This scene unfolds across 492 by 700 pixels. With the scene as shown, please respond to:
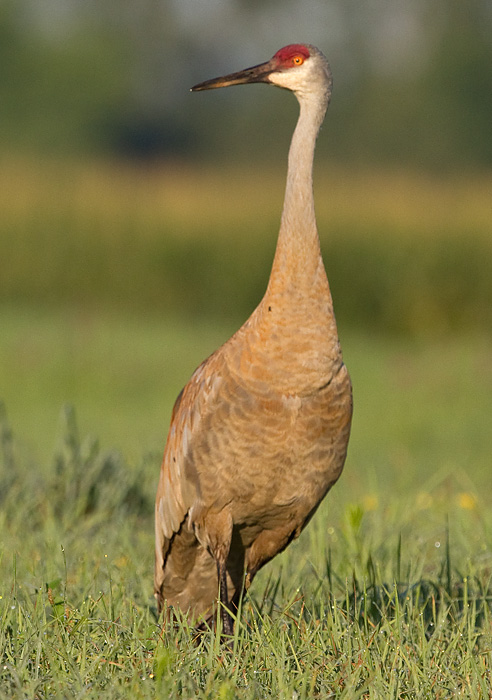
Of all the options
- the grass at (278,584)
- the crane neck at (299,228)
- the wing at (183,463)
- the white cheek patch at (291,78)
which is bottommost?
the grass at (278,584)

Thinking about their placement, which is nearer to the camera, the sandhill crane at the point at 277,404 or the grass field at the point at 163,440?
the grass field at the point at 163,440

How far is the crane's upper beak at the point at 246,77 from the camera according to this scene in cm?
373

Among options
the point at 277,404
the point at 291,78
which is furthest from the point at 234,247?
the point at 277,404

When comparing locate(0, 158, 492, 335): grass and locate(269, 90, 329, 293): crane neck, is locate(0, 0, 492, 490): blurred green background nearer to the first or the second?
locate(0, 158, 492, 335): grass

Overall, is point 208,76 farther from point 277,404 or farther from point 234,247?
point 277,404

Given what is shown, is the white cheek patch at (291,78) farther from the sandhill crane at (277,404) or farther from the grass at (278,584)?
the grass at (278,584)

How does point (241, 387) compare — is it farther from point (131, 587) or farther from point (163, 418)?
point (163, 418)

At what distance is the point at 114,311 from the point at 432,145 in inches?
504

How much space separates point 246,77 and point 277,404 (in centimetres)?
122

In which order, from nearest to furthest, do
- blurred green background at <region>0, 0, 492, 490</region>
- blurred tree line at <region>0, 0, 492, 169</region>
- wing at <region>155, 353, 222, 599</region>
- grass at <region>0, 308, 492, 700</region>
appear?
grass at <region>0, 308, 492, 700</region> → wing at <region>155, 353, 222, 599</region> → blurred green background at <region>0, 0, 492, 490</region> → blurred tree line at <region>0, 0, 492, 169</region>

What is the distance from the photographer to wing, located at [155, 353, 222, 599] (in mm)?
3645

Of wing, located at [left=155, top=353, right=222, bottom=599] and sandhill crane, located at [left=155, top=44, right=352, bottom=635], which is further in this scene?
wing, located at [left=155, top=353, right=222, bottom=599]

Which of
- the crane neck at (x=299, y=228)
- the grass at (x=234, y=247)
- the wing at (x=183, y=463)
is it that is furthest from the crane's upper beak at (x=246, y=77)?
the grass at (x=234, y=247)

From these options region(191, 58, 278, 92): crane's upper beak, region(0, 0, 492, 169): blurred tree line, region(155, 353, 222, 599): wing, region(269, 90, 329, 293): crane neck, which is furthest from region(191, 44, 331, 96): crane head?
region(0, 0, 492, 169): blurred tree line
